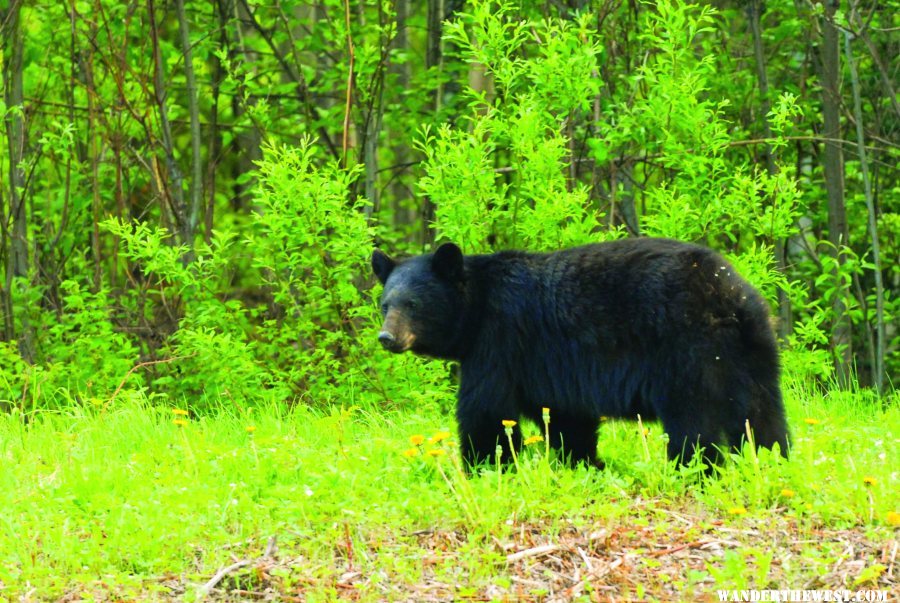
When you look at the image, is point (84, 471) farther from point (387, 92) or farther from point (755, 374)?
point (387, 92)

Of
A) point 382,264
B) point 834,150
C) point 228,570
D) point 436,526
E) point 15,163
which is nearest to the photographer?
point 228,570

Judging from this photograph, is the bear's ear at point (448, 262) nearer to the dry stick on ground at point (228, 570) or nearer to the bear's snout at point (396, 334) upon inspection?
the bear's snout at point (396, 334)

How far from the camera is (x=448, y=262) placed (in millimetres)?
6059

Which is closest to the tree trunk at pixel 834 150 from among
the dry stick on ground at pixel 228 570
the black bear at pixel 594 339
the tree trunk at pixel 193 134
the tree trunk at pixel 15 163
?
the black bear at pixel 594 339

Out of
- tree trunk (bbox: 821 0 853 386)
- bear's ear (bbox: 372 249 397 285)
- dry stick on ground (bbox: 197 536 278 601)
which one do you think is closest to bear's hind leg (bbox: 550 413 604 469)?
bear's ear (bbox: 372 249 397 285)

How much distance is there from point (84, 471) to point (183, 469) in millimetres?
467

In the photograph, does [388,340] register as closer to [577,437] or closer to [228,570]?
[577,437]

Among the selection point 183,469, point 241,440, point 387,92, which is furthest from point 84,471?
point 387,92

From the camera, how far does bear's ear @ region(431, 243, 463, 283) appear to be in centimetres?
600

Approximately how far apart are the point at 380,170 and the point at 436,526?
615cm

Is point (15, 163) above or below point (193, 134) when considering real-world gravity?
below

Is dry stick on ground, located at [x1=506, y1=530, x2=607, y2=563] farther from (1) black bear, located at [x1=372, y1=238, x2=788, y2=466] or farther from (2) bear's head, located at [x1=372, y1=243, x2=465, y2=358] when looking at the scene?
(2) bear's head, located at [x1=372, y1=243, x2=465, y2=358]

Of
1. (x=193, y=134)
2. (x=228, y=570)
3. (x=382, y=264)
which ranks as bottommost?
(x=228, y=570)

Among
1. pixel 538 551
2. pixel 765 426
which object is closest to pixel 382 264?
pixel 765 426
